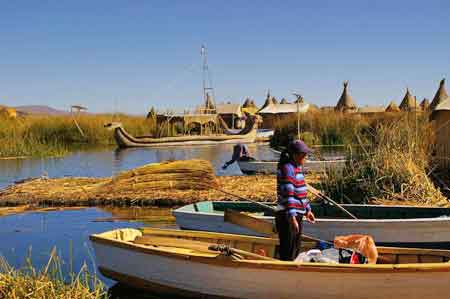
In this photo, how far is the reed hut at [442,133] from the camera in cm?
1547

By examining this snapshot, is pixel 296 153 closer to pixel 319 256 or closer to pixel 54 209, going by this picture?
pixel 319 256

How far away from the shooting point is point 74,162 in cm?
2894

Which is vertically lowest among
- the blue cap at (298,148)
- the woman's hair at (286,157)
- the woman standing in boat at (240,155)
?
the woman standing in boat at (240,155)

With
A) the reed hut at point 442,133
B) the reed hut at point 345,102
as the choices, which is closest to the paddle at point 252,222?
the reed hut at point 442,133

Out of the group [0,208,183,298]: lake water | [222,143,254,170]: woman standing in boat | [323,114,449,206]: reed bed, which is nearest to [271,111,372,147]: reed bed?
[222,143,254,170]: woman standing in boat

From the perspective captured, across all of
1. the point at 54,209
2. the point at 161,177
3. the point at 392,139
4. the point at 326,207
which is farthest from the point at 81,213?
the point at 392,139

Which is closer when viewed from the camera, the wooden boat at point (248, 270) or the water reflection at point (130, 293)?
the wooden boat at point (248, 270)

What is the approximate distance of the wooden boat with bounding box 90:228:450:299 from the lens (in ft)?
20.7

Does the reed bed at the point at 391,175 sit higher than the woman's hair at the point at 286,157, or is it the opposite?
the woman's hair at the point at 286,157

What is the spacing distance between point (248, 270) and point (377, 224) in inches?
110

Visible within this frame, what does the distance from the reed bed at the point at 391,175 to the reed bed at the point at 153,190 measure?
7.52ft

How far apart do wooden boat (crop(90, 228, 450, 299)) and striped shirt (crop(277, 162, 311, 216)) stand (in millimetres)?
651

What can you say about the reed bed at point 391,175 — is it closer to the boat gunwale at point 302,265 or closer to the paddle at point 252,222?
the paddle at point 252,222

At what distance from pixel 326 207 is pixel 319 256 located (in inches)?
143
